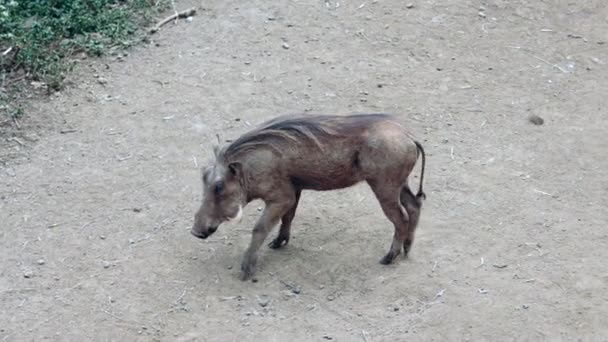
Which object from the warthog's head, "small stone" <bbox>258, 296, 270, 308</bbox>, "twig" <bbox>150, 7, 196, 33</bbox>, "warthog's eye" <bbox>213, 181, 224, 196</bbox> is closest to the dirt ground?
"small stone" <bbox>258, 296, 270, 308</bbox>

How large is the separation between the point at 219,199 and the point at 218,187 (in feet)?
0.26

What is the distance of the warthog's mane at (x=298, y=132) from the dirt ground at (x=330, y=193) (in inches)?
26.9

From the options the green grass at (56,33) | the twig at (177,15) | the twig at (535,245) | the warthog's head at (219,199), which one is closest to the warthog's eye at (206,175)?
the warthog's head at (219,199)

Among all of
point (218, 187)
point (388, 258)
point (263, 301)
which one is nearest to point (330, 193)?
point (388, 258)

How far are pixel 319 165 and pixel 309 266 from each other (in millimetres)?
595

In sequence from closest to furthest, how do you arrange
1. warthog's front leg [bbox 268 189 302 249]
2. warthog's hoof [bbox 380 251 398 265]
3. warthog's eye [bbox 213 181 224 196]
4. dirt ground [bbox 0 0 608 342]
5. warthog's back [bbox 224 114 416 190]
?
dirt ground [bbox 0 0 608 342], warthog's back [bbox 224 114 416 190], warthog's eye [bbox 213 181 224 196], warthog's hoof [bbox 380 251 398 265], warthog's front leg [bbox 268 189 302 249]

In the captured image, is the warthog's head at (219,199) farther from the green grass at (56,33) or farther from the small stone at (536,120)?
the small stone at (536,120)

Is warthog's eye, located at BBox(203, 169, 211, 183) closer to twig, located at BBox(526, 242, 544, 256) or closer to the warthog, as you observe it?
the warthog

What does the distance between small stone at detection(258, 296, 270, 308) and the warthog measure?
23 cm

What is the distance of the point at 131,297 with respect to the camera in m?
5.61

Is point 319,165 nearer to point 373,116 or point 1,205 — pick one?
point 373,116

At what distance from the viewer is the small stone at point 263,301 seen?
5557mm

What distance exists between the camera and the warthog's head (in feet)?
18.9

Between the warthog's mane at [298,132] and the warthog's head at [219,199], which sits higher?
the warthog's mane at [298,132]
